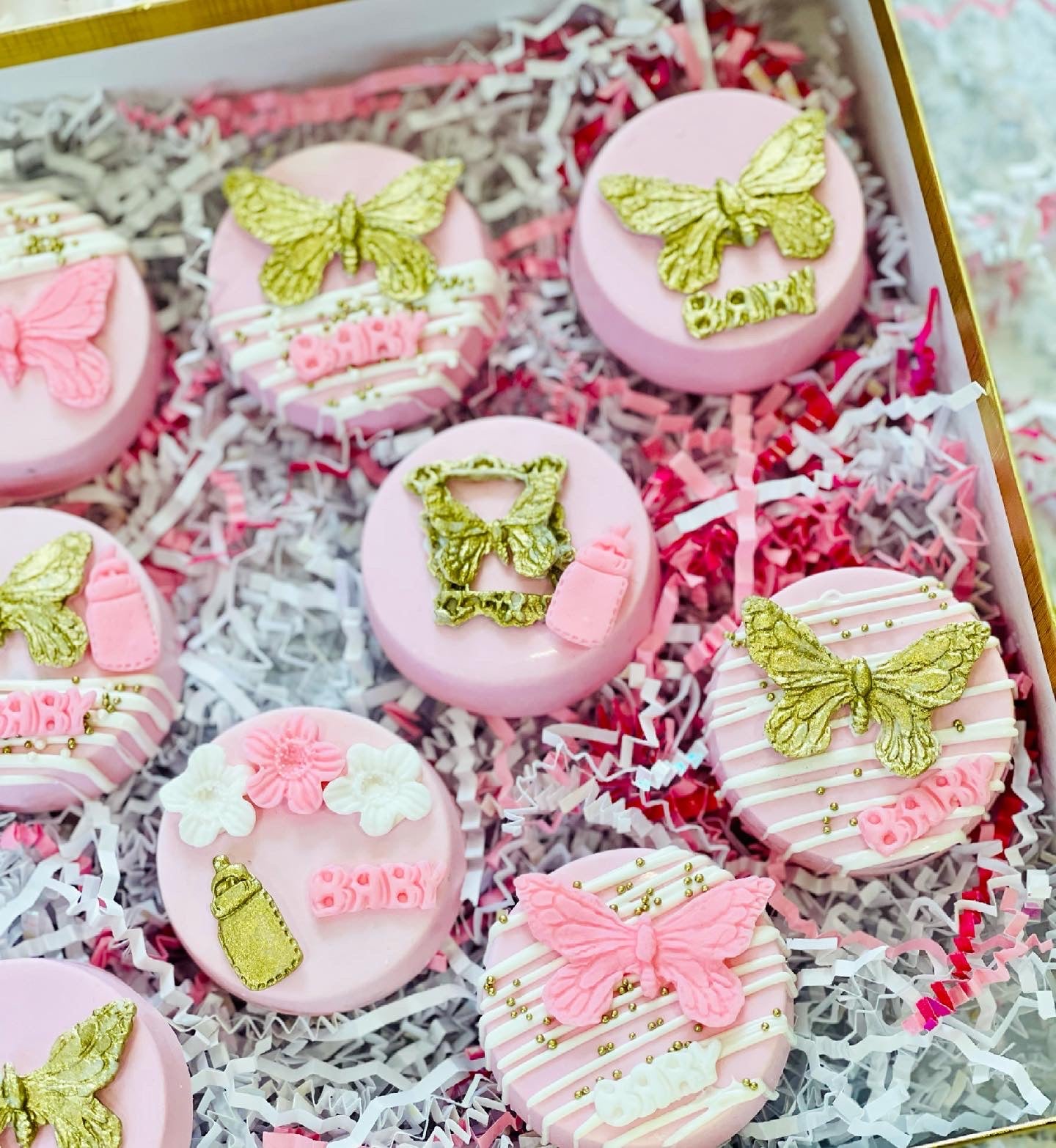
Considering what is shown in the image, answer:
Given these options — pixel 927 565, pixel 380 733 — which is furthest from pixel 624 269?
pixel 380 733

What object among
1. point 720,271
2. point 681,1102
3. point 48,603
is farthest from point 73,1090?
point 720,271

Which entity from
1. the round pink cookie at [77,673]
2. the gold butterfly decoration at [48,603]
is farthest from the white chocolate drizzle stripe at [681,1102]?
the gold butterfly decoration at [48,603]

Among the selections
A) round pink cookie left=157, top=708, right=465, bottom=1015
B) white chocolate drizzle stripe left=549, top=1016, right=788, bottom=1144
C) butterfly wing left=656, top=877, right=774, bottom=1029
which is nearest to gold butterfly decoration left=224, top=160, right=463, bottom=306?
round pink cookie left=157, top=708, right=465, bottom=1015

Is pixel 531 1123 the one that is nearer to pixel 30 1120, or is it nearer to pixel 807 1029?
pixel 807 1029

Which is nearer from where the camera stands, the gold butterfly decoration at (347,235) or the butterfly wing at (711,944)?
the butterfly wing at (711,944)

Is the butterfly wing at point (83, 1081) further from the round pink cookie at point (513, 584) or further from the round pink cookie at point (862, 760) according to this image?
the round pink cookie at point (862, 760)

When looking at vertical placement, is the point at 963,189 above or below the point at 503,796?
above
